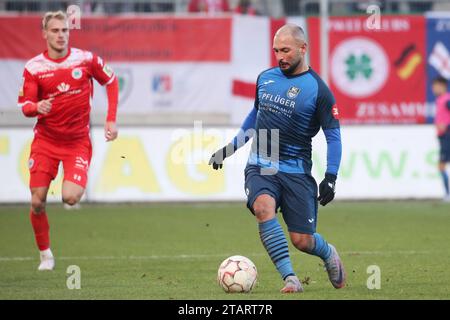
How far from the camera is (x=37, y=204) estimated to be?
11.5 metres

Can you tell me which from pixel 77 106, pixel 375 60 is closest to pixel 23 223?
pixel 77 106

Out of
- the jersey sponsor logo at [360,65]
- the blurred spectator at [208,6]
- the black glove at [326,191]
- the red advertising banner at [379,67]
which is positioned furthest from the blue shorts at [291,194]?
the blurred spectator at [208,6]

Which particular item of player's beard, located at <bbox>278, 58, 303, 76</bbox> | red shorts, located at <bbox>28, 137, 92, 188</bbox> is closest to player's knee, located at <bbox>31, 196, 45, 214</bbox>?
red shorts, located at <bbox>28, 137, 92, 188</bbox>

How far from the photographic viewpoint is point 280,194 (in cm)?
950

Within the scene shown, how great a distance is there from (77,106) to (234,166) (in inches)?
348

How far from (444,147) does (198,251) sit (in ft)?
27.7

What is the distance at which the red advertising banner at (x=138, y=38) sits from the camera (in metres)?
23.7

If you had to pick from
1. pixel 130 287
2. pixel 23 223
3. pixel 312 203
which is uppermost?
pixel 312 203

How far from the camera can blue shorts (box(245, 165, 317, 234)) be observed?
941 cm

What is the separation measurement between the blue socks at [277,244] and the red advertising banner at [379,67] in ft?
49.7

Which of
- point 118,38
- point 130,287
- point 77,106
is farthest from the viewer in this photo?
point 118,38

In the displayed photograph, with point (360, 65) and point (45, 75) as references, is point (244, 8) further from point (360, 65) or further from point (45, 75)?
point (45, 75)

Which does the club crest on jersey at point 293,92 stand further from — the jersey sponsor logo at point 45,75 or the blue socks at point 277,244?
the jersey sponsor logo at point 45,75
